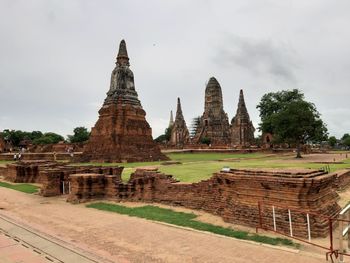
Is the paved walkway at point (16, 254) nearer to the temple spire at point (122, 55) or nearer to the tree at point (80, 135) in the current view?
the temple spire at point (122, 55)

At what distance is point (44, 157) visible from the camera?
112 feet

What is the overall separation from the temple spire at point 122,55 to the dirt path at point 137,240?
84.4 ft

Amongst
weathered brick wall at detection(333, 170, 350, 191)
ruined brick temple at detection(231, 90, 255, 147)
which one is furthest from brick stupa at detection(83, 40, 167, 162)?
ruined brick temple at detection(231, 90, 255, 147)

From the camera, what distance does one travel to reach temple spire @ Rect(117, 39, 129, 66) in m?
33.9

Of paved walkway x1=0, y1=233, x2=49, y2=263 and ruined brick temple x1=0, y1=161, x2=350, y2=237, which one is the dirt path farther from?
ruined brick temple x1=0, y1=161, x2=350, y2=237

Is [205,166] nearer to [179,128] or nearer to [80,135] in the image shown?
[80,135]

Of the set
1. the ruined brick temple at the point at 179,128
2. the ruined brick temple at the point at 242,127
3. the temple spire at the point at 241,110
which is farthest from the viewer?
the ruined brick temple at the point at 179,128

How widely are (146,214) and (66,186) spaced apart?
6125 mm

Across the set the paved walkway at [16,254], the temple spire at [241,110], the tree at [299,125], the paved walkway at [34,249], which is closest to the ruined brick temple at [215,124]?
the temple spire at [241,110]

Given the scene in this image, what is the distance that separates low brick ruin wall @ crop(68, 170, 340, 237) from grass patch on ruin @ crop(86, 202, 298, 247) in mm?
523

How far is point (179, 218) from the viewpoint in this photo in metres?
8.41

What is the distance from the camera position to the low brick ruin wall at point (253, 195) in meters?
6.57

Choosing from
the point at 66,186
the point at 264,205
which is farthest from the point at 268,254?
the point at 66,186

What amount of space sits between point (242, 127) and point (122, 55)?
34699mm
